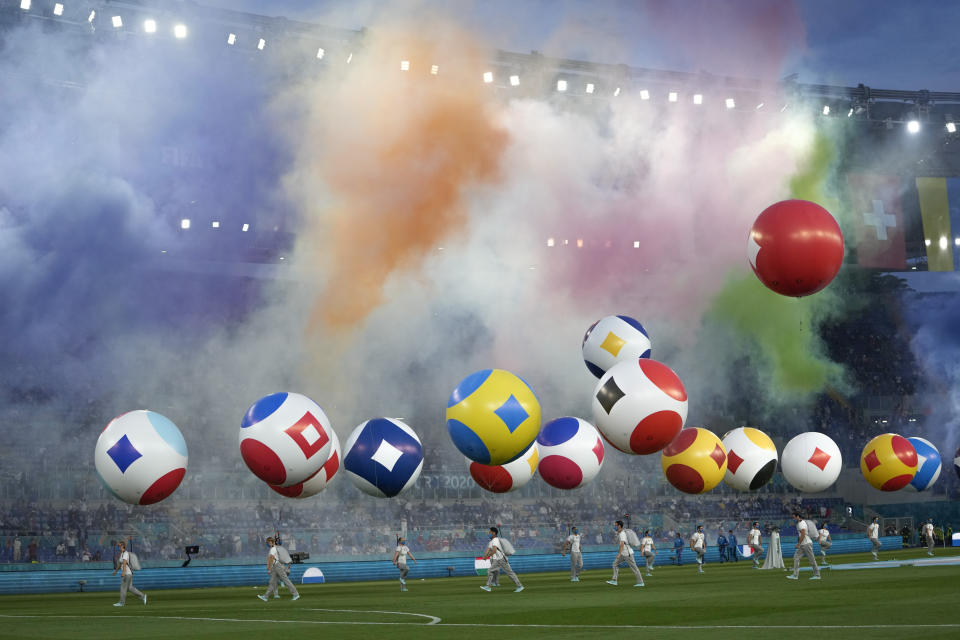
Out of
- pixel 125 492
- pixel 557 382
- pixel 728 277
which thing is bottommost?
pixel 125 492

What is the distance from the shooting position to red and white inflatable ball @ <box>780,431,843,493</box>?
82.0ft

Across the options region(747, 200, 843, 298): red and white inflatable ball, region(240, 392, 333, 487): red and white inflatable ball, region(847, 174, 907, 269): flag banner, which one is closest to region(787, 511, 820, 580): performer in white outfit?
region(747, 200, 843, 298): red and white inflatable ball

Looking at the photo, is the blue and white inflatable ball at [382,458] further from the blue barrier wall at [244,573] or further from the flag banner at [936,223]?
the flag banner at [936,223]

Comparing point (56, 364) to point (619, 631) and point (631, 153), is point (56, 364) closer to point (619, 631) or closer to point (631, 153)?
point (631, 153)

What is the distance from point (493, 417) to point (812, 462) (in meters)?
10.4

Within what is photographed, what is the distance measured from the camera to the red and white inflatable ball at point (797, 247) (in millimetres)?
16172

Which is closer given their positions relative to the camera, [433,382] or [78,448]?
[78,448]

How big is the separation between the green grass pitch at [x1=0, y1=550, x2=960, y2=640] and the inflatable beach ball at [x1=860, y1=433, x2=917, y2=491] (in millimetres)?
2721

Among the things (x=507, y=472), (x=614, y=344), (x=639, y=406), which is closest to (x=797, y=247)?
(x=639, y=406)

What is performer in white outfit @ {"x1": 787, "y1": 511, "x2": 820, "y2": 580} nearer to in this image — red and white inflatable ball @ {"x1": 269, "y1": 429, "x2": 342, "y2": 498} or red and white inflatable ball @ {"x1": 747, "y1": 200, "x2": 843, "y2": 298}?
red and white inflatable ball @ {"x1": 747, "y1": 200, "x2": 843, "y2": 298}

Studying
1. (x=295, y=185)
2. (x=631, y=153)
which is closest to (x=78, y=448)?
(x=295, y=185)

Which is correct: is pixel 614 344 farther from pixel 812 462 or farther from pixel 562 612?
pixel 562 612

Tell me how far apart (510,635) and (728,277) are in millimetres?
22911

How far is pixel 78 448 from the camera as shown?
1443 inches
